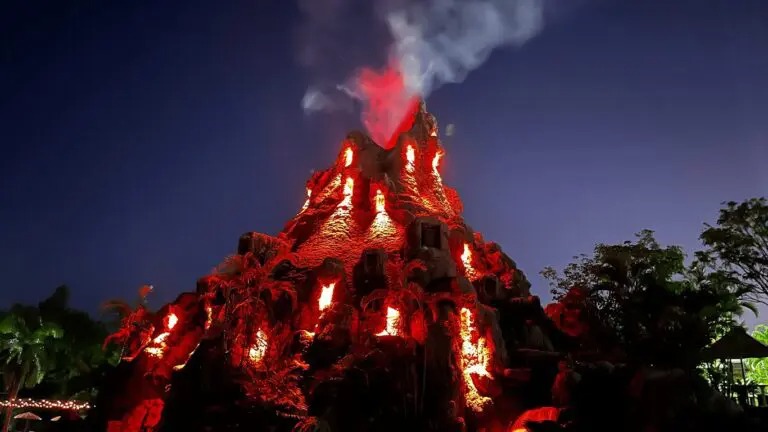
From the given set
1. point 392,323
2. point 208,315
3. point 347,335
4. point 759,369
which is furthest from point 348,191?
point 759,369

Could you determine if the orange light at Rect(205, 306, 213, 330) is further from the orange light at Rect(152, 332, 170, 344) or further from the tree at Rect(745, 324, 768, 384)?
the tree at Rect(745, 324, 768, 384)

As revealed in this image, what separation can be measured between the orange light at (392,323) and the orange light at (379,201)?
10324mm

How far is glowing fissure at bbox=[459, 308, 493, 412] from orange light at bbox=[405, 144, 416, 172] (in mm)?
15893

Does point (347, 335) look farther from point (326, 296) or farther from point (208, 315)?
Answer: point (208, 315)

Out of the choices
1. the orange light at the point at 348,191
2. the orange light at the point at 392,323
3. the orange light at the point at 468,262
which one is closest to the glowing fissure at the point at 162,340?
the orange light at the point at 348,191

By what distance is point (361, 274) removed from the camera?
2994cm

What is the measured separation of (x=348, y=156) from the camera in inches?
1604

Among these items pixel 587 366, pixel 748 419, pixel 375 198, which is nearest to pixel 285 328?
pixel 375 198

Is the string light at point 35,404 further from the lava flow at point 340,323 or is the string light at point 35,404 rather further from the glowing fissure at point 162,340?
the glowing fissure at point 162,340

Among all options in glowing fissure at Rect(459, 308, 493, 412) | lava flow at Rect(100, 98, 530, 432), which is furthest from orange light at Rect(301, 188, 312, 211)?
glowing fissure at Rect(459, 308, 493, 412)

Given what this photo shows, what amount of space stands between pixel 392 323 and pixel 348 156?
1676 centimetres

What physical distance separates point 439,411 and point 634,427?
753cm

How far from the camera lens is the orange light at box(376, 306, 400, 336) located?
27.1 meters

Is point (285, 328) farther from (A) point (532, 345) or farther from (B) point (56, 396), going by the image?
(B) point (56, 396)
